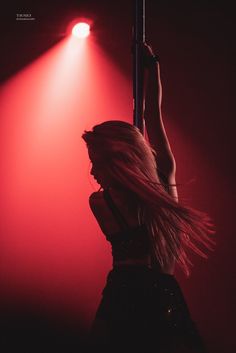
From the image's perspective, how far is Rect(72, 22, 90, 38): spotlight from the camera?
2.60 metres

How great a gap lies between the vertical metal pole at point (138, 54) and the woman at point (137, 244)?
2.9 inches

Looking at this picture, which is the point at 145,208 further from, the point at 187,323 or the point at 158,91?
the point at 158,91

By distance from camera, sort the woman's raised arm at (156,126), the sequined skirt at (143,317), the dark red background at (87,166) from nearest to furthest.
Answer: the sequined skirt at (143,317) → the woman's raised arm at (156,126) → the dark red background at (87,166)

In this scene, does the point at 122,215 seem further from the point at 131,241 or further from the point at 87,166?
the point at 87,166

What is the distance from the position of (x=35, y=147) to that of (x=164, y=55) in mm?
1088

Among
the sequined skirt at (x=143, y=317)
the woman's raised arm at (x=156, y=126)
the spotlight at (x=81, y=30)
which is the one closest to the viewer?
the sequined skirt at (x=143, y=317)

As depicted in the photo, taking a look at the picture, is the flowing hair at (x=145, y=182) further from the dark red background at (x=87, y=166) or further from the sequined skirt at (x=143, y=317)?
the dark red background at (x=87, y=166)

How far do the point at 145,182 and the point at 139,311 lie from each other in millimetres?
362

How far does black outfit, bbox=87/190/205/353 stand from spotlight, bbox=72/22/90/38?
1.88 m

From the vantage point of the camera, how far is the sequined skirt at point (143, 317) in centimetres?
103

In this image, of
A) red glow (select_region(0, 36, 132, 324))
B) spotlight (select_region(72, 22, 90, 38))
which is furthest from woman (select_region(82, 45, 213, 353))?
spotlight (select_region(72, 22, 90, 38))

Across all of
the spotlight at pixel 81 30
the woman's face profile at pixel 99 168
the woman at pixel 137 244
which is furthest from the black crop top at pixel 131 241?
the spotlight at pixel 81 30

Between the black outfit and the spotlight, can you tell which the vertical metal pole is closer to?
the black outfit

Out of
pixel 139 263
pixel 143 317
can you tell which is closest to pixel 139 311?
pixel 143 317
